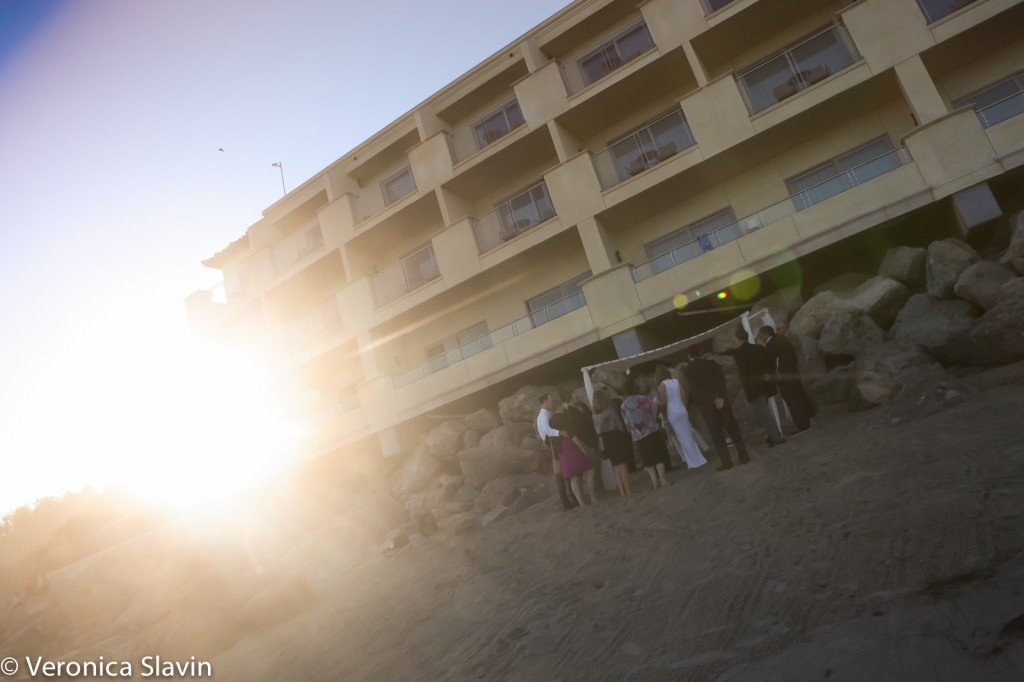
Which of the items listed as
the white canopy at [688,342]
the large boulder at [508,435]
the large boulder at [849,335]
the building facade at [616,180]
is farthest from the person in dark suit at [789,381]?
the large boulder at [508,435]

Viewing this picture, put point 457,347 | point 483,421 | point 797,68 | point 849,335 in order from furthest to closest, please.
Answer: point 457,347, point 483,421, point 797,68, point 849,335

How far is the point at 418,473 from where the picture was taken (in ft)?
51.6

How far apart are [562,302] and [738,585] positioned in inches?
469

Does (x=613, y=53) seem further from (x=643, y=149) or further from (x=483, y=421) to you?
(x=483, y=421)

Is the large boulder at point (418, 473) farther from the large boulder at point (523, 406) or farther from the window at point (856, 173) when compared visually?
the window at point (856, 173)

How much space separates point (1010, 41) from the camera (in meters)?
13.4

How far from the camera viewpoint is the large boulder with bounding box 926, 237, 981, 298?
10.3 meters

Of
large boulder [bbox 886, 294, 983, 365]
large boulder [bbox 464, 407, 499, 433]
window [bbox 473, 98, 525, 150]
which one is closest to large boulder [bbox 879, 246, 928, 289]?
large boulder [bbox 886, 294, 983, 365]

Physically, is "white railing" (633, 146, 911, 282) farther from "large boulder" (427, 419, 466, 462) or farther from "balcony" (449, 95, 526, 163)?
"balcony" (449, 95, 526, 163)

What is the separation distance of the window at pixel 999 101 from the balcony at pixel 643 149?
6.42m

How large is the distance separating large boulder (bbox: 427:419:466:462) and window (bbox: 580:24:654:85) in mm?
11537

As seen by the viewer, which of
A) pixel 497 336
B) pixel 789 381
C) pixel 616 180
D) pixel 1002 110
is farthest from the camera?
pixel 497 336

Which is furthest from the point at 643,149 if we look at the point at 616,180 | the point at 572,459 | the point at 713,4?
the point at 572,459

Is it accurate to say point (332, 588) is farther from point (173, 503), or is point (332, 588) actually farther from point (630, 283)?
point (173, 503)
